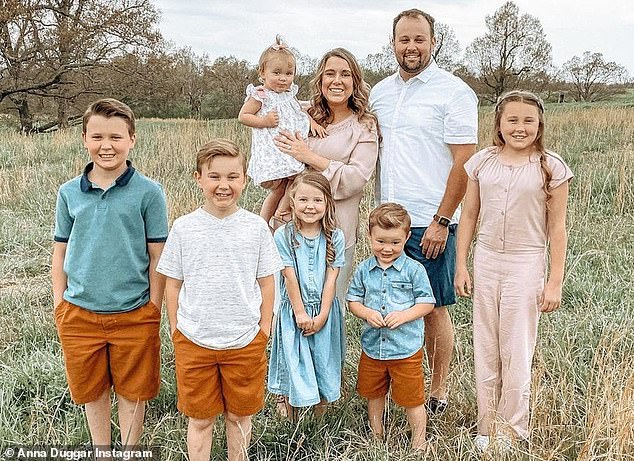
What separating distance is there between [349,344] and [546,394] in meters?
1.36

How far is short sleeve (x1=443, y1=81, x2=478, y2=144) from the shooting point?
3.10m

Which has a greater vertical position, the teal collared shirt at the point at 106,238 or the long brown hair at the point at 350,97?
the long brown hair at the point at 350,97

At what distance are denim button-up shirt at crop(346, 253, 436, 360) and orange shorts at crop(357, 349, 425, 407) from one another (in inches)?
1.6

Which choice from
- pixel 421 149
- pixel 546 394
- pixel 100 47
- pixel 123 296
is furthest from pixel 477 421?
pixel 100 47

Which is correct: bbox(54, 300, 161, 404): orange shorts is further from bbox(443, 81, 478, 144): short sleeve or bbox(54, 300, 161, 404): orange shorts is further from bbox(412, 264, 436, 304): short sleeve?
bbox(443, 81, 478, 144): short sleeve

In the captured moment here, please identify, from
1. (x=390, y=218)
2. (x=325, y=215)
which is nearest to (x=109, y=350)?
(x=325, y=215)

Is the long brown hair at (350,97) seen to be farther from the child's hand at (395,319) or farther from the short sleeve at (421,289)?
the child's hand at (395,319)

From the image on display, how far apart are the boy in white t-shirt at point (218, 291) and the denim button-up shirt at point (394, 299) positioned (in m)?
0.59

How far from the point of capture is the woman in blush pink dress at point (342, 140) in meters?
3.04

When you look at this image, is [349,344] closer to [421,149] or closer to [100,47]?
[421,149]

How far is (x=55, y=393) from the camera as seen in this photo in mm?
3250

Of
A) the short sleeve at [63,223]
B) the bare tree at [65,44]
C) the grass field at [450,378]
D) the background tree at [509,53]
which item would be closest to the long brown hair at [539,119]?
the grass field at [450,378]

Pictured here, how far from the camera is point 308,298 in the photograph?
287 centimetres

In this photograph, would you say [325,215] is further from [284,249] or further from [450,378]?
[450,378]
